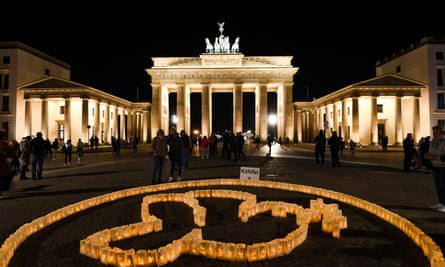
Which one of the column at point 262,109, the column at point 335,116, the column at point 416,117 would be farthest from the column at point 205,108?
the column at point 416,117

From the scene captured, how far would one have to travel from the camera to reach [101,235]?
5.05m

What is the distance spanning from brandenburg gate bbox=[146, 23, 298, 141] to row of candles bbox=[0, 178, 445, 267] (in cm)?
4847

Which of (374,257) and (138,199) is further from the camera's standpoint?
(138,199)

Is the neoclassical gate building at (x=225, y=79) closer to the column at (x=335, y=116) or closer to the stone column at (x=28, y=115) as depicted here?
the column at (x=335, y=116)

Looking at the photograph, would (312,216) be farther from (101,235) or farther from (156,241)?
(101,235)

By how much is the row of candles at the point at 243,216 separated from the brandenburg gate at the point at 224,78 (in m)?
48.5

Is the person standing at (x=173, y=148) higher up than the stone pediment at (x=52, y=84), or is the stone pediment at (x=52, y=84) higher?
the stone pediment at (x=52, y=84)

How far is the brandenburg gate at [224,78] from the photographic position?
5850 cm

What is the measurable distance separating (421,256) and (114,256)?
14.0 ft

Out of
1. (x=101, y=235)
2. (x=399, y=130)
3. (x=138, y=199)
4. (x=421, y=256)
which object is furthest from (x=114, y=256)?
(x=399, y=130)

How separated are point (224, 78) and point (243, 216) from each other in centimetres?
5329

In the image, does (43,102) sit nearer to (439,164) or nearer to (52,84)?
(52,84)

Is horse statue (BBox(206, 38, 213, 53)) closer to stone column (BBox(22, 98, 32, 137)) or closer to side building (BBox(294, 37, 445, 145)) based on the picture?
side building (BBox(294, 37, 445, 145))

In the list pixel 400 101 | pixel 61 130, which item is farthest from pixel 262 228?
pixel 61 130
